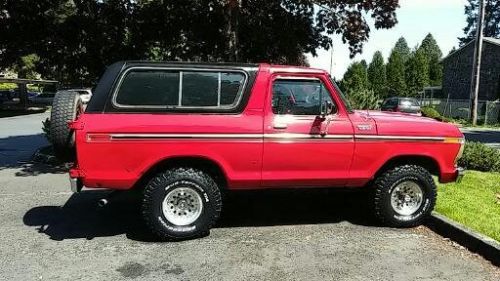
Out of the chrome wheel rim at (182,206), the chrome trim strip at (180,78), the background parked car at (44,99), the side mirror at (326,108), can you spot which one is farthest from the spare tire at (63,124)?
the background parked car at (44,99)

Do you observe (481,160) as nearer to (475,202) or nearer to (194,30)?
(475,202)

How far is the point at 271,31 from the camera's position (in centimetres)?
1110

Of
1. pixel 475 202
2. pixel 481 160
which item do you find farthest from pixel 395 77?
pixel 475 202

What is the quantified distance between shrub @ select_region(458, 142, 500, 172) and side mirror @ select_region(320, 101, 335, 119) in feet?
19.3

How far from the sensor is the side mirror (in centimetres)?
621

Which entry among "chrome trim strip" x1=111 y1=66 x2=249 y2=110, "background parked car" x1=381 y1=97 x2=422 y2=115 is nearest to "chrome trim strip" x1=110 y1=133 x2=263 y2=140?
"chrome trim strip" x1=111 y1=66 x2=249 y2=110

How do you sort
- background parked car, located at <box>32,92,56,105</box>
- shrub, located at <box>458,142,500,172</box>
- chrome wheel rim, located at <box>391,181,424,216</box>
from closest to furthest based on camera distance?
1. chrome wheel rim, located at <box>391,181,424,216</box>
2. shrub, located at <box>458,142,500,172</box>
3. background parked car, located at <box>32,92,56,105</box>

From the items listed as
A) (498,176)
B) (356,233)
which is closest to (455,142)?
(356,233)

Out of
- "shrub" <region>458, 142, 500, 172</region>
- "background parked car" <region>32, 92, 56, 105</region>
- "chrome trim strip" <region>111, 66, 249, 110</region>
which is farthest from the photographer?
"background parked car" <region>32, 92, 56, 105</region>

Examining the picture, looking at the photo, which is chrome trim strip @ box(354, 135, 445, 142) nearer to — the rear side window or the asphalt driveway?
the asphalt driveway

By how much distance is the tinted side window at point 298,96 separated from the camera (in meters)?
6.20

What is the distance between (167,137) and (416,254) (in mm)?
2986

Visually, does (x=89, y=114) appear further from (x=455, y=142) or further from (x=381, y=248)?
(x=455, y=142)

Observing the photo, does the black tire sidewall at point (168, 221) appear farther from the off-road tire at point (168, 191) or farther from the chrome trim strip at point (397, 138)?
the chrome trim strip at point (397, 138)
